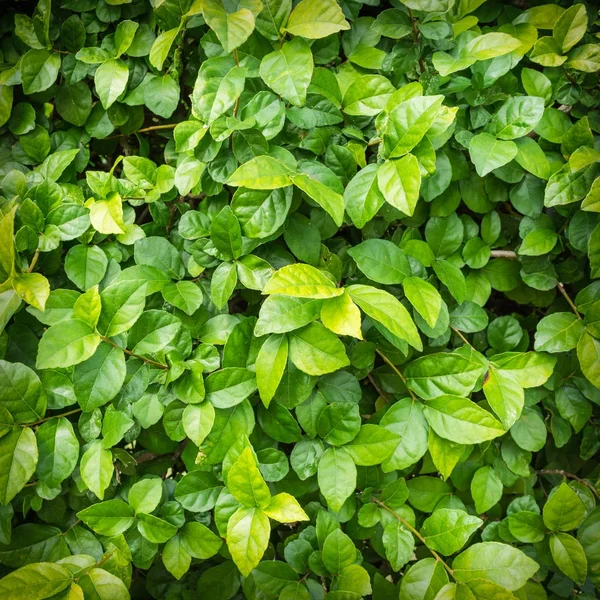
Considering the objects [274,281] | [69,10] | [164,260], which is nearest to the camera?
[274,281]

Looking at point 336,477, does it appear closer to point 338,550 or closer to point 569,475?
point 338,550

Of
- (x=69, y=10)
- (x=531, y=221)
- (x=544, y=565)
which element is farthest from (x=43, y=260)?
(x=544, y=565)

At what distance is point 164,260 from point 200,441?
1.29ft

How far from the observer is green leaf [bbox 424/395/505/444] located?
1019mm

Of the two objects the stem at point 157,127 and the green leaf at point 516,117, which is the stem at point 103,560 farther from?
the green leaf at point 516,117

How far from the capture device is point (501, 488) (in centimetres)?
119

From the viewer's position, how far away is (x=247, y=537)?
0.94 metres

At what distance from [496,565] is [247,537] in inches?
21.9

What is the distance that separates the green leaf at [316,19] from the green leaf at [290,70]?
2 centimetres

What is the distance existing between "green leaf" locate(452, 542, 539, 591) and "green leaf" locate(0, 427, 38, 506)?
0.92 meters

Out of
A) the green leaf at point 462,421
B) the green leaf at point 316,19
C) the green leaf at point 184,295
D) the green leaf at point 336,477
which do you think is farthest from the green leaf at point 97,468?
the green leaf at point 316,19

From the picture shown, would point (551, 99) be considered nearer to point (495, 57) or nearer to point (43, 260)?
point (495, 57)

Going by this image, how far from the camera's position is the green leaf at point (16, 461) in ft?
3.23

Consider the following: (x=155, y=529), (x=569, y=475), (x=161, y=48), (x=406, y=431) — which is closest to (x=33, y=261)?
(x=161, y=48)
